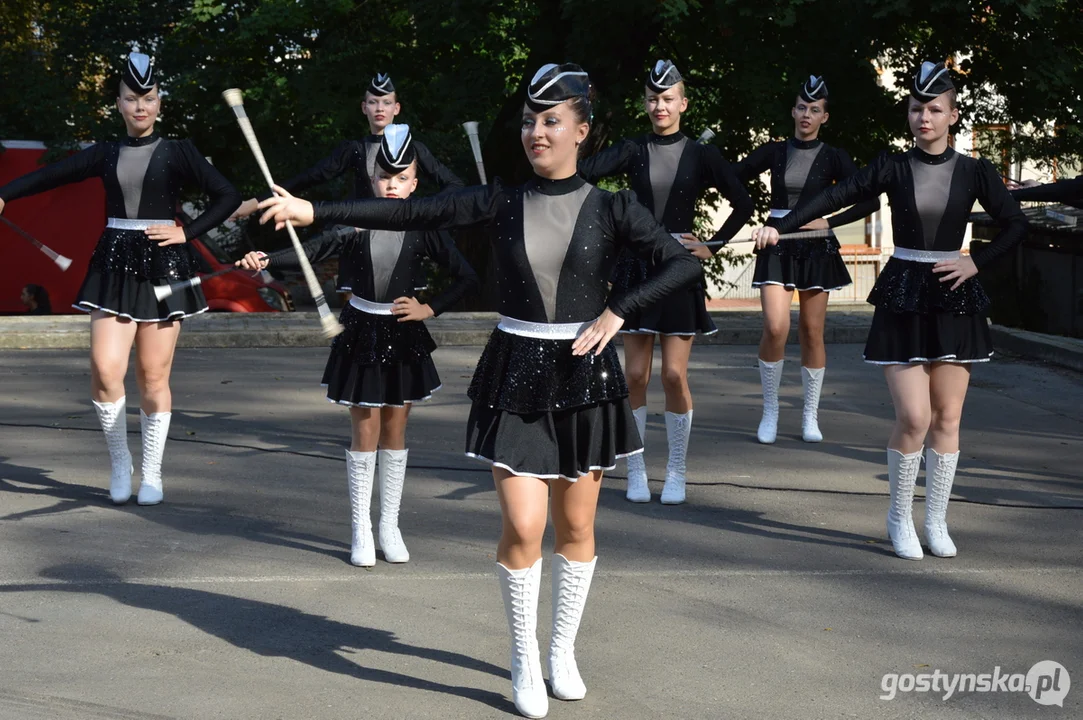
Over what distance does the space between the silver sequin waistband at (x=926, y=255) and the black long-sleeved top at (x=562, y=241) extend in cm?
216

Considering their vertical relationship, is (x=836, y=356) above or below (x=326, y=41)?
below

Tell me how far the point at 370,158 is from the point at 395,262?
2124 mm

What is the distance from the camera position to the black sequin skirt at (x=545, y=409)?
15.7 ft

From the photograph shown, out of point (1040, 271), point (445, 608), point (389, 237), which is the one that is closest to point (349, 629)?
point (445, 608)

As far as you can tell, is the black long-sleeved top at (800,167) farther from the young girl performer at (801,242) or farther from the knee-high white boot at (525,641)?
the knee-high white boot at (525,641)

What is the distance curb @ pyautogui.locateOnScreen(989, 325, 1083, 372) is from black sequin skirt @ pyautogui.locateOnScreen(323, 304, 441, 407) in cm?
838

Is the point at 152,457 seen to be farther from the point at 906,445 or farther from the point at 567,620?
the point at 906,445

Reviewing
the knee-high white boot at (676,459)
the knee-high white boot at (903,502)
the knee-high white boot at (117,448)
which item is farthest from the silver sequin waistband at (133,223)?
the knee-high white boot at (903,502)

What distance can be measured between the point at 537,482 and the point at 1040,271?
13236 mm

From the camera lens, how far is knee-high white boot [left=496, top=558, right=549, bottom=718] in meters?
4.70

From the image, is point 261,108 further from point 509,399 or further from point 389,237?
point 509,399

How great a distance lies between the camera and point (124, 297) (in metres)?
7.32

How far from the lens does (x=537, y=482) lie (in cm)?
477

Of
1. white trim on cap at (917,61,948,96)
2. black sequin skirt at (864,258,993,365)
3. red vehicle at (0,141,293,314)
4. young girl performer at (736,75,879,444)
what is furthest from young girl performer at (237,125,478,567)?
red vehicle at (0,141,293,314)
